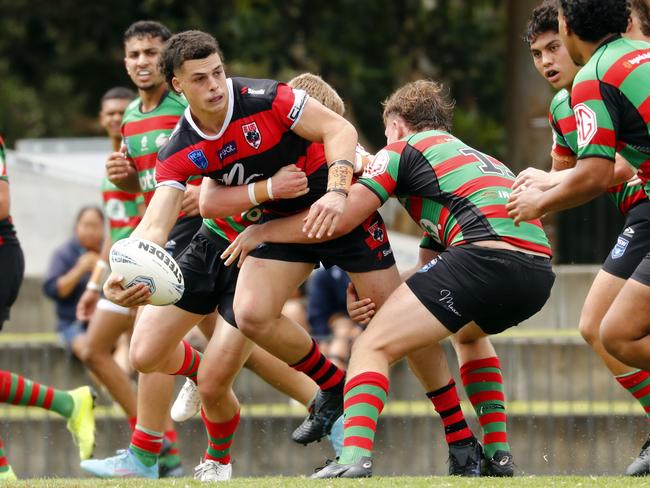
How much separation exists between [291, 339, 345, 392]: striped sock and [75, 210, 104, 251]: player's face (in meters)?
4.74

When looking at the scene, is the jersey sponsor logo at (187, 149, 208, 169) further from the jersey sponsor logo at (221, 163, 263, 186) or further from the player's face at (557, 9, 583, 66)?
the player's face at (557, 9, 583, 66)

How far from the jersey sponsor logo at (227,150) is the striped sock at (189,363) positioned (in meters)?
1.53

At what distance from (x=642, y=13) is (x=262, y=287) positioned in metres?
2.43

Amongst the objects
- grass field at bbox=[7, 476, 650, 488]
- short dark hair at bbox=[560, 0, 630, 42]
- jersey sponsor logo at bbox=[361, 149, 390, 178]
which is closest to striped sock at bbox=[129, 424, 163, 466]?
grass field at bbox=[7, 476, 650, 488]

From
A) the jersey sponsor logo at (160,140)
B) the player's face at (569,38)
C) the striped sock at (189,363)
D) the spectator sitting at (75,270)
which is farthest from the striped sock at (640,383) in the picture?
the spectator sitting at (75,270)

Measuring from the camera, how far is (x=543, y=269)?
239 inches

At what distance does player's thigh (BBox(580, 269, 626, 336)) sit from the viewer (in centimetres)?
652

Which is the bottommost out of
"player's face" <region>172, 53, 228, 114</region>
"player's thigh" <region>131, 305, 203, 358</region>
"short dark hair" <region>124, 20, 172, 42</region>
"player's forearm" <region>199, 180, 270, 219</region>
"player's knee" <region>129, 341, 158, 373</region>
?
"player's knee" <region>129, 341, 158, 373</region>

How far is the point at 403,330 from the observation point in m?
5.87

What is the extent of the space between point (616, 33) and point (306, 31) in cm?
1296

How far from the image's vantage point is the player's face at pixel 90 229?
11.2m

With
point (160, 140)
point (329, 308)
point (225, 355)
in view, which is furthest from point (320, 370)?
point (329, 308)

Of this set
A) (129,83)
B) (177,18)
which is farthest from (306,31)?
(129,83)

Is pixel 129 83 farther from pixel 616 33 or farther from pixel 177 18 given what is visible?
pixel 616 33
